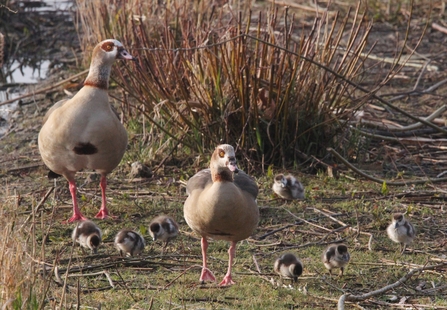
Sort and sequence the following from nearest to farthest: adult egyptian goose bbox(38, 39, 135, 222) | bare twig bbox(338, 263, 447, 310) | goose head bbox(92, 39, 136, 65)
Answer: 1. bare twig bbox(338, 263, 447, 310)
2. adult egyptian goose bbox(38, 39, 135, 222)
3. goose head bbox(92, 39, 136, 65)

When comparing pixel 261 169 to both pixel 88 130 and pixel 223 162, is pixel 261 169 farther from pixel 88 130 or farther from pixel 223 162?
pixel 223 162

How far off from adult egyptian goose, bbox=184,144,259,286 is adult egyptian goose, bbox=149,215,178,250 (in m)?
0.61

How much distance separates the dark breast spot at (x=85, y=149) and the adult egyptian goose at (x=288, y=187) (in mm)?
1748

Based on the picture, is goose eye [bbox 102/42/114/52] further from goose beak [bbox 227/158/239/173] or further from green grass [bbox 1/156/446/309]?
goose beak [bbox 227/158/239/173]

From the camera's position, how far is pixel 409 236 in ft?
22.1

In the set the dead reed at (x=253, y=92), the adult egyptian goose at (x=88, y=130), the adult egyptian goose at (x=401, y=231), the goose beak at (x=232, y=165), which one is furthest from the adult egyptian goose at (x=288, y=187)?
the goose beak at (x=232, y=165)

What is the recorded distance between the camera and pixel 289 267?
5953 millimetres

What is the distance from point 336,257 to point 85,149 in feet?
8.36

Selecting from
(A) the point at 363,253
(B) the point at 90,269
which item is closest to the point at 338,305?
(A) the point at 363,253

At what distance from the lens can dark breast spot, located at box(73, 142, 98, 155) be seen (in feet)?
24.3

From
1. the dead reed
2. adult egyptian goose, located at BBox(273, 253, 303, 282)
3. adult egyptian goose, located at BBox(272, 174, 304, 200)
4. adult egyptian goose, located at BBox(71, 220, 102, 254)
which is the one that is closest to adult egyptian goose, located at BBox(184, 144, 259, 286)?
adult egyptian goose, located at BBox(273, 253, 303, 282)

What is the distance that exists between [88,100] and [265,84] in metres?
2.10

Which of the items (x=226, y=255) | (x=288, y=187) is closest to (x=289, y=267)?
(x=226, y=255)

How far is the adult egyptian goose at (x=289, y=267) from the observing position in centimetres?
593
